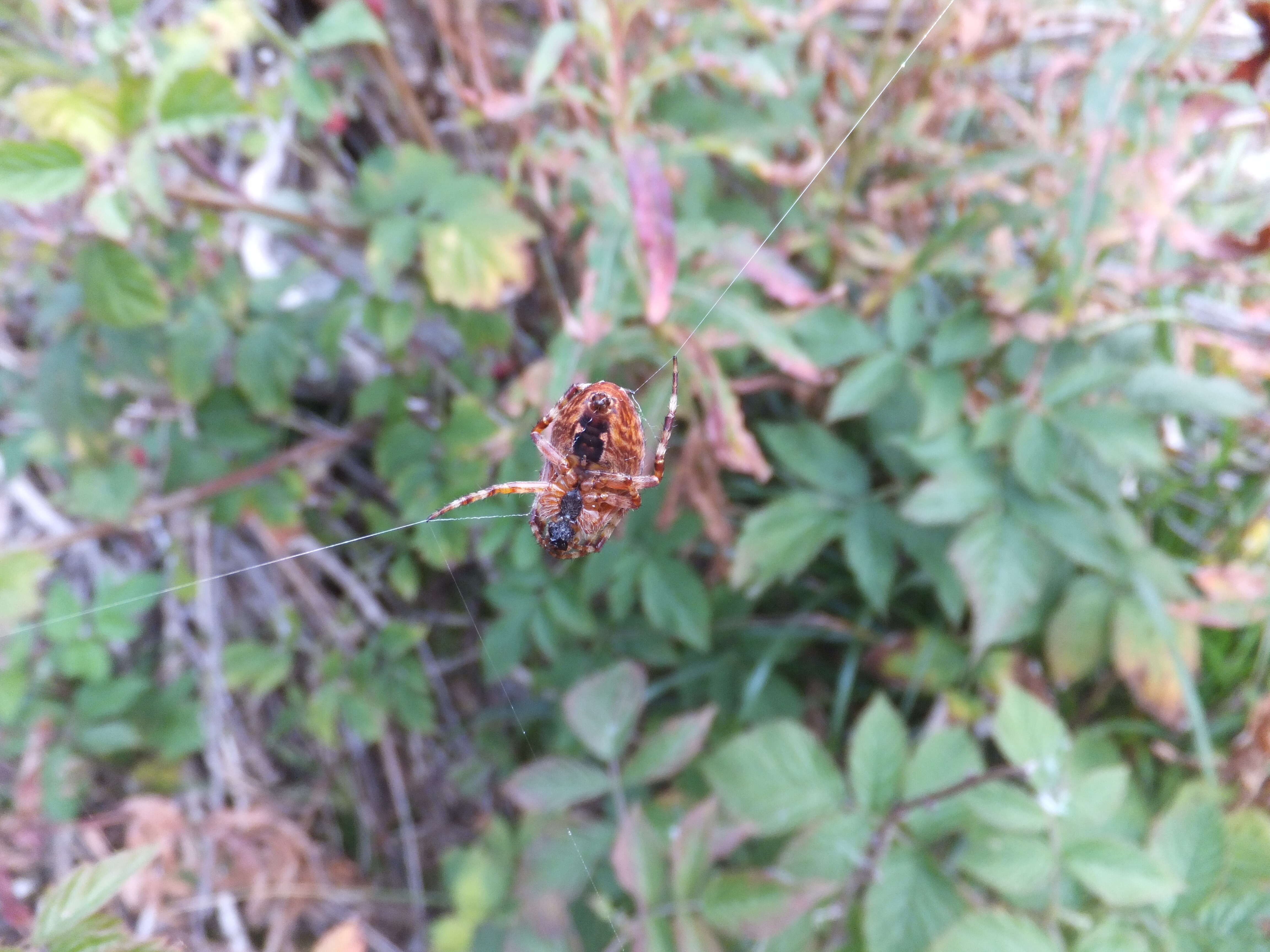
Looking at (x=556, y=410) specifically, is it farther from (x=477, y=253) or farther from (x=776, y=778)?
(x=776, y=778)

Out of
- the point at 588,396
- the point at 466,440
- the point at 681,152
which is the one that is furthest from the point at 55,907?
the point at 681,152

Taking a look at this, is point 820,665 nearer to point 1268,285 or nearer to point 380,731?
point 380,731

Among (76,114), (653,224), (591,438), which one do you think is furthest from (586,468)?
(76,114)

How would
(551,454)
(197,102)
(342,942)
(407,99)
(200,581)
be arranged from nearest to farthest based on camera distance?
(342,942)
(551,454)
(197,102)
(407,99)
(200,581)

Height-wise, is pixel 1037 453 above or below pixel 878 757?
Result: above

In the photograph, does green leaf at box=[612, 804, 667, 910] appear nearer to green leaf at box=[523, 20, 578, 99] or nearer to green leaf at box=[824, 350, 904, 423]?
green leaf at box=[824, 350, 904, 423]

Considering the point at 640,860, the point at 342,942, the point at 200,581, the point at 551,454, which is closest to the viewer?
the point at 342,942

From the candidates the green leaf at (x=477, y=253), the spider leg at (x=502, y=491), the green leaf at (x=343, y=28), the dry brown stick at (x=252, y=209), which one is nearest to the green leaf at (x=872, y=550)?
the spider leg at (x=502, y=491)

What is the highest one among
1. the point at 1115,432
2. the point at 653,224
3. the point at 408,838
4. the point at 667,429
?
the point at 653,224
